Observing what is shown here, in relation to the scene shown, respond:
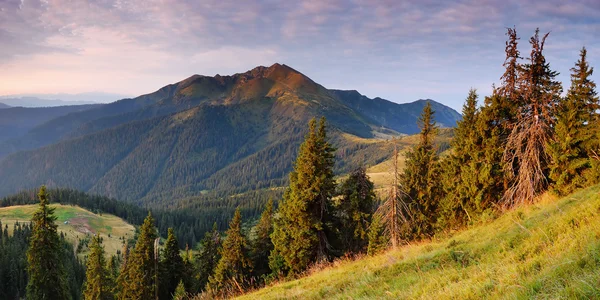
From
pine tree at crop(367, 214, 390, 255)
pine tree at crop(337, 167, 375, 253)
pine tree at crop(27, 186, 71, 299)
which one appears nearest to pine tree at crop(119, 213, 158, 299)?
pine tree at crop(27, 186, 71, 299)

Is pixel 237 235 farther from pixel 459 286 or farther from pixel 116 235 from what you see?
pixel 116 235

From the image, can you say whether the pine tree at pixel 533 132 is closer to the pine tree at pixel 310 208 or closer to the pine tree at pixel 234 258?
the pine tree at pixel 310 208

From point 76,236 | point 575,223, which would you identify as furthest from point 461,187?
point 76,236

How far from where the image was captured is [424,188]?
113 feet

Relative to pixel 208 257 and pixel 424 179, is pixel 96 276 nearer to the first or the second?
pixel 208 257

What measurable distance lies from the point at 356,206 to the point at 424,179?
345 inches

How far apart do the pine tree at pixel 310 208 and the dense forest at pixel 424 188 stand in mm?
97

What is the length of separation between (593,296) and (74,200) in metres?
222

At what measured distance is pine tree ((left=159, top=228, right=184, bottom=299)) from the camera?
149ft

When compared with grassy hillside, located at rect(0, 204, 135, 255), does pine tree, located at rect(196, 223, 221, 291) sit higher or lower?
higher

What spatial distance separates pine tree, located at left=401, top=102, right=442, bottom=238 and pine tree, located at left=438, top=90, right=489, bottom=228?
1.35m

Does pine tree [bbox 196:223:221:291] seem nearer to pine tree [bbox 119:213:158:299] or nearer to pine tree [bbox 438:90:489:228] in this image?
pine tree [bbox 119:213:158:299]

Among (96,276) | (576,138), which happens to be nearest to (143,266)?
(96,276)

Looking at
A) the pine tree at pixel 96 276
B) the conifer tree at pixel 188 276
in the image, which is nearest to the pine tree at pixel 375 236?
the conifer tree at pixel 188 276
